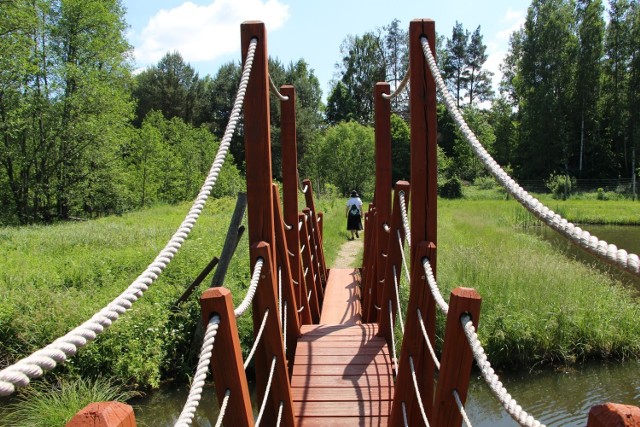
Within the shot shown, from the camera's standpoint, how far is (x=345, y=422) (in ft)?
8.66

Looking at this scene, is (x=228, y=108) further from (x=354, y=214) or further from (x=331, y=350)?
(x=331, y=350)

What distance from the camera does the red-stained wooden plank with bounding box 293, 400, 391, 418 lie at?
2.70 metres

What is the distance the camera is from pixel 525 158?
35938mm

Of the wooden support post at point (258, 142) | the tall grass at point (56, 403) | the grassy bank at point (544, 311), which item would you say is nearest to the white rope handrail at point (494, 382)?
the wooden support post at point (258, 142)

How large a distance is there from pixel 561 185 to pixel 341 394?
3227 centimetres

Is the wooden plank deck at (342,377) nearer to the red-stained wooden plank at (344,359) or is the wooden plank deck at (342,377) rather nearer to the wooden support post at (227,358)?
the red-stained wooden plank at (344,359)

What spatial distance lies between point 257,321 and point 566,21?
114 ft

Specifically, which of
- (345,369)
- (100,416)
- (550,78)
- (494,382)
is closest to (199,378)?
(100,416)

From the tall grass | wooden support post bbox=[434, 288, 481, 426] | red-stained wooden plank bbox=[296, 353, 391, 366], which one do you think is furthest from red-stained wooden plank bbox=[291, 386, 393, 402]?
the tall grass

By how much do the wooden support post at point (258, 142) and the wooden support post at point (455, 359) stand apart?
1.05 metres

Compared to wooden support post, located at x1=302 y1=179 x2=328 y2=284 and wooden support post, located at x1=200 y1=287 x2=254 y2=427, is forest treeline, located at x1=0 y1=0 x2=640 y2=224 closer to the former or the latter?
wooden support post, located at x1=302 y1=179 x2=328 y2=284

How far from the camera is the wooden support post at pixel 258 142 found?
2418mm

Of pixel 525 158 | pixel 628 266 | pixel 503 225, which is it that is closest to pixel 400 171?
pixel 525 158

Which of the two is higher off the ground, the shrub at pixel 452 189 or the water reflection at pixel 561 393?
the shrub at pixel 452 189
